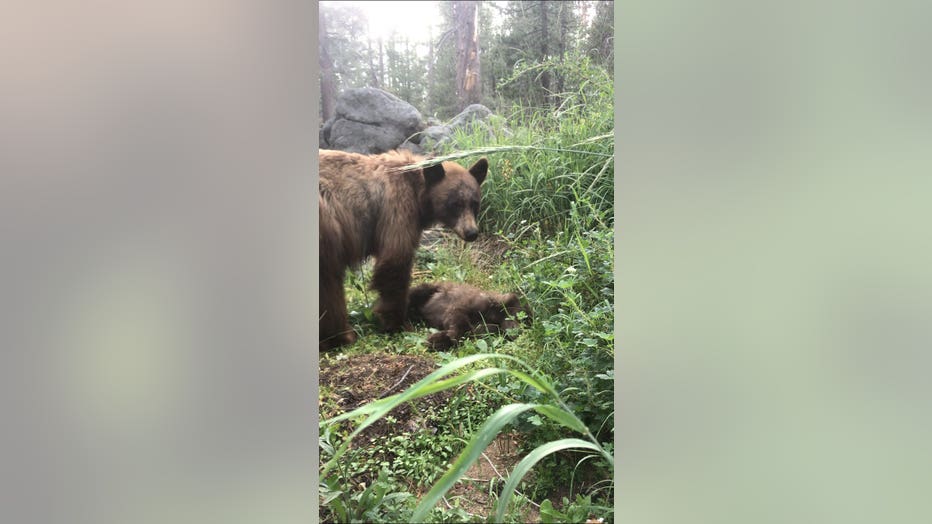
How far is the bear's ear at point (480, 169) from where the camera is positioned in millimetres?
1948

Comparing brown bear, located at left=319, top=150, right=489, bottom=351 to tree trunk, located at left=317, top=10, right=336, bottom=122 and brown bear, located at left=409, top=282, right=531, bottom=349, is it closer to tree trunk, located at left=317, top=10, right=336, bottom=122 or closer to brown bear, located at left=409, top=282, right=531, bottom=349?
brown bear, located at left=409, top=282, right=531, bottom=349

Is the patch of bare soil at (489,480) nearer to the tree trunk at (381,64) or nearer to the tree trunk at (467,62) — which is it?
the tree trunk at (467,62)

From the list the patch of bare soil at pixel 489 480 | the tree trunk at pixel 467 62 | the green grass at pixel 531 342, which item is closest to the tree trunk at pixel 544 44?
the green grass at pixel 531 342

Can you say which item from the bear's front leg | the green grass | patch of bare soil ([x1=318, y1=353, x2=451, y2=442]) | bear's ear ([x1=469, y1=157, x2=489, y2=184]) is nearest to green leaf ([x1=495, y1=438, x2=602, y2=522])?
the green grass

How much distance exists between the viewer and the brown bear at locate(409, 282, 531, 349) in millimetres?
1794

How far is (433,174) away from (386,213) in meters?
0.18

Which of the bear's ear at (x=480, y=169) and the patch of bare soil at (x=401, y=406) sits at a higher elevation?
the bear's ear at (x=480, y=169)

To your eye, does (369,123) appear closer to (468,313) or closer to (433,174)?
(433,174)

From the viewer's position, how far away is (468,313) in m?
1.82
